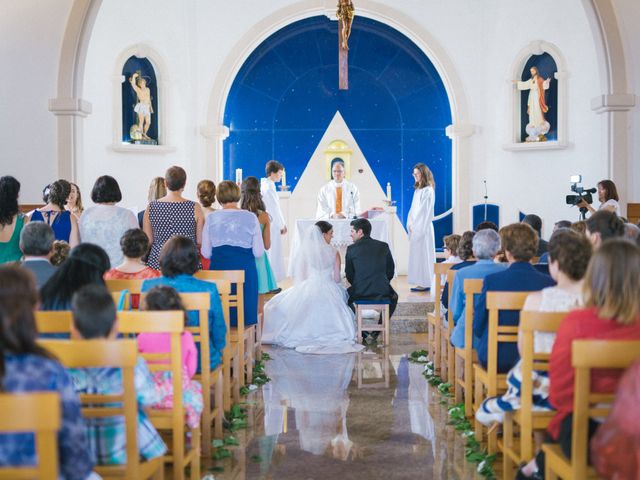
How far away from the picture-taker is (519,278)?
3930 mm

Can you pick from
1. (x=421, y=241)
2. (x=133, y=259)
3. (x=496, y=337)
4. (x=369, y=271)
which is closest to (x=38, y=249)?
(x=133, y=259)

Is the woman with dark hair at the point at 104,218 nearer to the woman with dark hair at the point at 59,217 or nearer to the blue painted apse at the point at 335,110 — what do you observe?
the woman with dark hair at the point at 59,217

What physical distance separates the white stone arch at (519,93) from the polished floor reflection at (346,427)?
4.79 m

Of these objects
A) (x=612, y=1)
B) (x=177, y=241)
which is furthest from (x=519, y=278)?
(x=612, y=1)

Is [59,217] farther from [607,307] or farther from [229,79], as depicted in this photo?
[229,79]

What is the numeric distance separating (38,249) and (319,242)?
11.9ft

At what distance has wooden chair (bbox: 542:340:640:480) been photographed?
235 cm

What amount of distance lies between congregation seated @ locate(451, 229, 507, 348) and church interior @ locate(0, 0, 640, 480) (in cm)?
1

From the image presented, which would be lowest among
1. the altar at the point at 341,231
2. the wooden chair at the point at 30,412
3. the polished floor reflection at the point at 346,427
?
the polished floor reflection at the point at 346,427

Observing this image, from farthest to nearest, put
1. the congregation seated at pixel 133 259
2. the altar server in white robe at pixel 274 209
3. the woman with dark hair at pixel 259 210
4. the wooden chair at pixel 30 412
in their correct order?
the altar server in white robe at pixel 274 209 < the woman with dark hair at pixel 259 210 < the congregation seated at pixel 133 259 < the wooden chair at pixel 30 412

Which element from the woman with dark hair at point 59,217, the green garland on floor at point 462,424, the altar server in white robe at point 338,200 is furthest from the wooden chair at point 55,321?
the altar server in white robe at point 338,200

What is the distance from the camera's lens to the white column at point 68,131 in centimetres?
763

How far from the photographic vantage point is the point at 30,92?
767 cm

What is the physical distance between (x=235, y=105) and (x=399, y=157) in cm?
258
